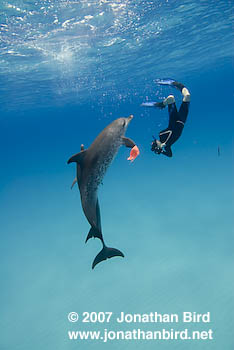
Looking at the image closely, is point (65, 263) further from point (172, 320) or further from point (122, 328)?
point (172, 320)

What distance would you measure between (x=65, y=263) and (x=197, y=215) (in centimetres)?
1190

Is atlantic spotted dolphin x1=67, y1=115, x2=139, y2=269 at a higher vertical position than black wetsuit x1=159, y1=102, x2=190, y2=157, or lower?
lower

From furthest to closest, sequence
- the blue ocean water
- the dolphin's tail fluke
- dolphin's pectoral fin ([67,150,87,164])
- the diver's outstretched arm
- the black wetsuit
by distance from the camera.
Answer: the blue ocean water < the black wetsuit < the diver's outstretched arm < the dolphin's tail fluke < dolphin's pectoral fin ([67,150,87,164])

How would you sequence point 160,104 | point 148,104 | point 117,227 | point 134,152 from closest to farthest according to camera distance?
point 134,152 → point 148,104 → point 160,104 → point 117,227

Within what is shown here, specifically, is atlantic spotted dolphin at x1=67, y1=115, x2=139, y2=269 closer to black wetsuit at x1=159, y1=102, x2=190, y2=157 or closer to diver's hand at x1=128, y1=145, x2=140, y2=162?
diver's hand at x1=128, y1=145, x2=140, y2=162

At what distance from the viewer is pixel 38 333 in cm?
1509

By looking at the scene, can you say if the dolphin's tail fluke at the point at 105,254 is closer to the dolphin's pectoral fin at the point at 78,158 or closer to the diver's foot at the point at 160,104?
the dolphin's pectoral fin at the point at 78,158

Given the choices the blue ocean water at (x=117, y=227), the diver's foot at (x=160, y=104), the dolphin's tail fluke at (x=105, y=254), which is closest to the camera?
the dolphin's tail fluke at (x=105, y=254)

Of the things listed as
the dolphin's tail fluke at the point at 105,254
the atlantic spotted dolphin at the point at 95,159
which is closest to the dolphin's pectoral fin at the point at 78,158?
the atlantic spotted dolphin at the point at 95,159

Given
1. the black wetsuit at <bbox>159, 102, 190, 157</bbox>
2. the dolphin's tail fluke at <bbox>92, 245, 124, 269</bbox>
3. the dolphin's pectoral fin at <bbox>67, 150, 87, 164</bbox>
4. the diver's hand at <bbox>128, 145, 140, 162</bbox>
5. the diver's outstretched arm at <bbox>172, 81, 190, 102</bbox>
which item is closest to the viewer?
the dolphin's pectoral fin at <bbox>67, 150, 87, 164</bbox>

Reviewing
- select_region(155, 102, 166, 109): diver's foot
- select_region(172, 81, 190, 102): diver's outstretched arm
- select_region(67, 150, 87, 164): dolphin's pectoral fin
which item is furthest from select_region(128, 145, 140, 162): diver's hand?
select_region(172, 81, 190, 102): diver's outstretched arm

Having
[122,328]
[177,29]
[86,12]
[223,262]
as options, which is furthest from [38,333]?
[177,29]

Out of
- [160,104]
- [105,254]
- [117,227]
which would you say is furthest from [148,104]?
[117,227]

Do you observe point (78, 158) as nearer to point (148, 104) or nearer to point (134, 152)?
point (134, 152)
